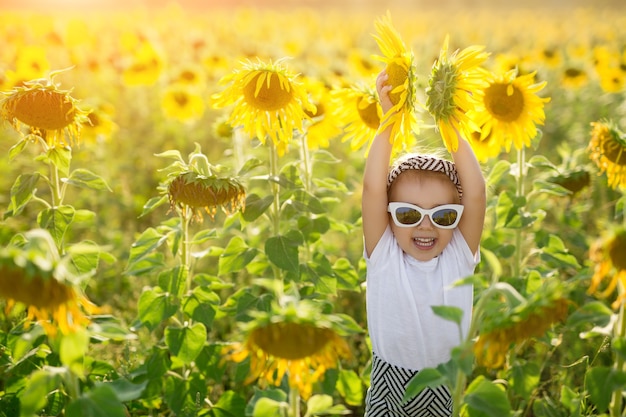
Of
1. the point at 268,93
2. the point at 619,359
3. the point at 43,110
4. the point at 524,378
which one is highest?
the point at 268,93

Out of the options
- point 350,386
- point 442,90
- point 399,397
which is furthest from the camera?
point 350,386

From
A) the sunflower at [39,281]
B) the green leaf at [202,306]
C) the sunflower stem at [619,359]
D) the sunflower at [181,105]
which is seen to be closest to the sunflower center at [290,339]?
the sunflower at [39,281]

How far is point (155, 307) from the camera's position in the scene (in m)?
2.42

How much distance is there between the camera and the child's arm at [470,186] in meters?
2.19

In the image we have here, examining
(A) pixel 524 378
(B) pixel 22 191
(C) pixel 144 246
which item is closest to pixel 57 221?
(B) pixel 22 191

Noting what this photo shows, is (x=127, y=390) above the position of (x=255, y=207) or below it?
below

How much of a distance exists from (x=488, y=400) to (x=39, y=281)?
1.13 metres

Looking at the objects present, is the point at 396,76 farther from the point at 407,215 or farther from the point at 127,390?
the point at 127,390

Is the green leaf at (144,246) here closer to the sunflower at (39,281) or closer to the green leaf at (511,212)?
the sunflower at (39,281)

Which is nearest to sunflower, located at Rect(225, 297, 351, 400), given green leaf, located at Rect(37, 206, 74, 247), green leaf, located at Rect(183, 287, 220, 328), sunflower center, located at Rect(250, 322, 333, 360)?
sunflower center, located at Rect(250, 322, 333, 360)

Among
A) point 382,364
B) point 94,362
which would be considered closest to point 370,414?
point 382,364

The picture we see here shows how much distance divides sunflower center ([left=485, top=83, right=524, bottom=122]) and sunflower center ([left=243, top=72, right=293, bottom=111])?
82 centimetres

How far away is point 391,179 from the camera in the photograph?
88.6 inches

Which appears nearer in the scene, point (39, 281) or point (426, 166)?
point (39, 281)
